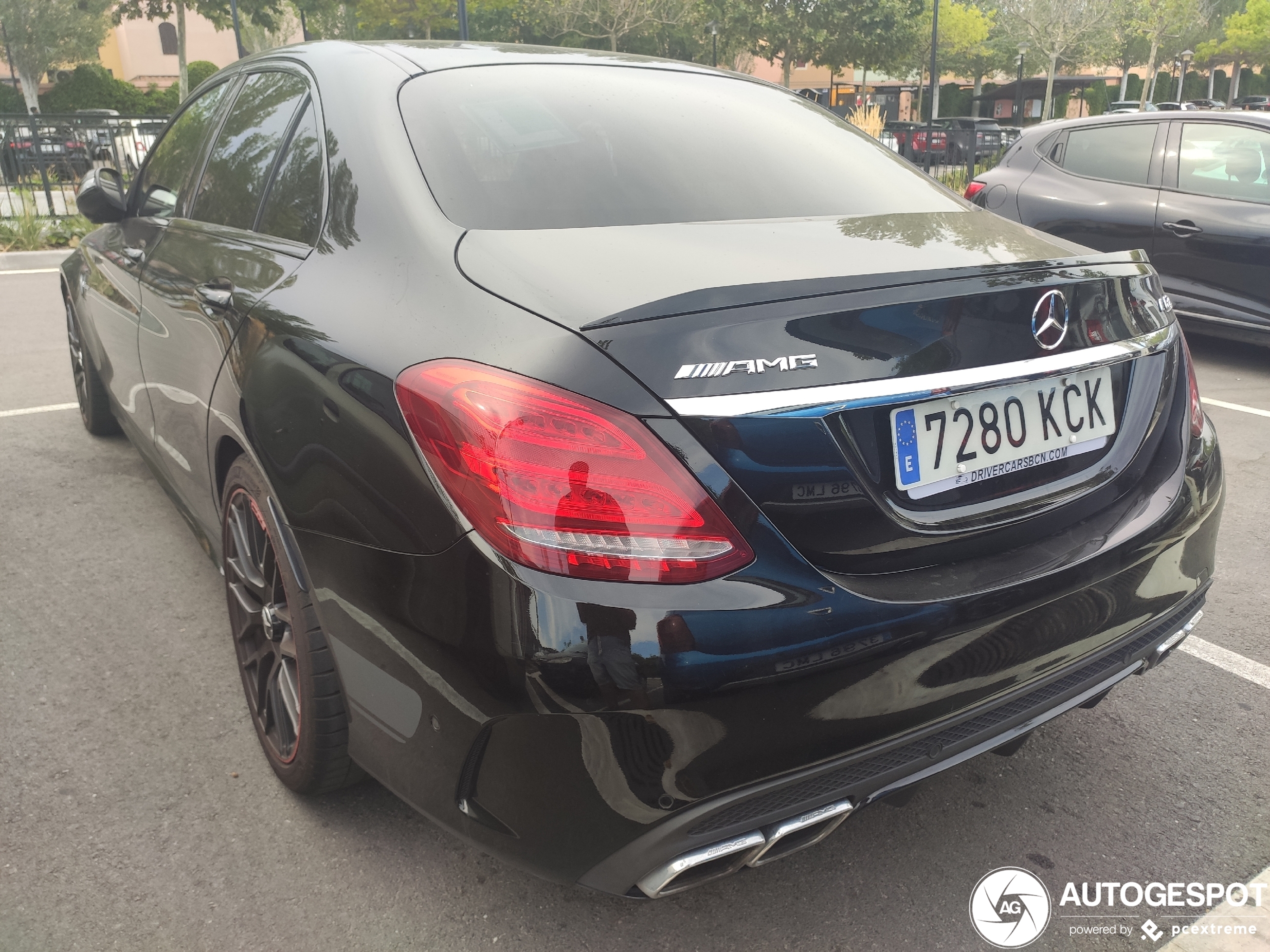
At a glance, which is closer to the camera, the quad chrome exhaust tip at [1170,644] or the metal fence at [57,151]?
the quad chrome exhaust tip at [1170,644]

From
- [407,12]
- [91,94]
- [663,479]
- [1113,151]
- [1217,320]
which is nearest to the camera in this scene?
[663,479]

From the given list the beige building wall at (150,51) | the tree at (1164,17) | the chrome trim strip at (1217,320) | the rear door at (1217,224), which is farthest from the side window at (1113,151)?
the beige building wall at (150,51)

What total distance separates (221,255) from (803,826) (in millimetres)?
1911

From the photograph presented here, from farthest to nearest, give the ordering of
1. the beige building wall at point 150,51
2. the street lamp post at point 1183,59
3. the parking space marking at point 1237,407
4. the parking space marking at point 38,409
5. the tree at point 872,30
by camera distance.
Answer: the beige building wall at point 150,51
the street lamp post at point 1183,59
the tree at point 872,30
the parking space marking at point 1237,407
the parking space marking at point 38,409

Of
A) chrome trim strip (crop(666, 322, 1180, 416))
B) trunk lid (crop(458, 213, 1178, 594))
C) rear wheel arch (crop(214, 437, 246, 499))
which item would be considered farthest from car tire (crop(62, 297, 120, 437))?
chrome trim strip (crop(666, 322, 1180, 416))

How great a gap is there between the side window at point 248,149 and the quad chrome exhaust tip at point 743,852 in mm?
1796

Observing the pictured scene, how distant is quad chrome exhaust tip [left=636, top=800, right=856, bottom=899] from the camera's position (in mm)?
1513

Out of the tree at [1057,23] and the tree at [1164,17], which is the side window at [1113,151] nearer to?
the tree at [1057,23]

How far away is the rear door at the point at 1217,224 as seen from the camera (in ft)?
19.2

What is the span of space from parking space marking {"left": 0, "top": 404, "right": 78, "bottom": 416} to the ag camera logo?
4.89 metres

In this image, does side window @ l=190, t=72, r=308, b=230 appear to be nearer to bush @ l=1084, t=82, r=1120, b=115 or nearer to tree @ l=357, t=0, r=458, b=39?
tree @ l=357, t=0, r=458, b=39

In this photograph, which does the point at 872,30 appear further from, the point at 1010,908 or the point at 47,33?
the point at 1010,908

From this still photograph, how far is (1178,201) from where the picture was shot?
623cm
